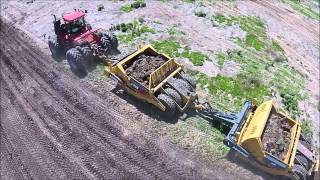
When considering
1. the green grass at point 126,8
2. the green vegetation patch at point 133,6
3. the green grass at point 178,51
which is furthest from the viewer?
the green vegetation patch at point 133,6

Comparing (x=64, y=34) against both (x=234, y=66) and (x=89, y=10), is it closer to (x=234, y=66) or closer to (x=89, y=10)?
(x=89, y=10)

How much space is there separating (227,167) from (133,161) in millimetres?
3446

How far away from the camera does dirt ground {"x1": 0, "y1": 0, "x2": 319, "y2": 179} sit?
15.7 metres

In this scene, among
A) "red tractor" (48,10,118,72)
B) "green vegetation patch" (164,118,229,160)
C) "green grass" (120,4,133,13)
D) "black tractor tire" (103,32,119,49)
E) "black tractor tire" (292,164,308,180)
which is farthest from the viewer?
"green grass" (120,4,133,13)

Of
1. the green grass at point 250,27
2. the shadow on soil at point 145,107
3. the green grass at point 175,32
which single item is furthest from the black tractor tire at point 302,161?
the green grass at point 175,32

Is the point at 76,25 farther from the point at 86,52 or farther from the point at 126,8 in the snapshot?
the point at 126,8

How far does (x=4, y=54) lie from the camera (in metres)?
22.2

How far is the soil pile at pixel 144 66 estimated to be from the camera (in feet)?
59.6

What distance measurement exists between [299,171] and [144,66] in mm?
7760

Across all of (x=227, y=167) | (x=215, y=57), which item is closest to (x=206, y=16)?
(x=215, y=57)

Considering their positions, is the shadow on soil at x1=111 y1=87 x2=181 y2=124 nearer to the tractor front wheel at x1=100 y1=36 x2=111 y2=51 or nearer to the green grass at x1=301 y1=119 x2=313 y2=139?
the tractor front wheel at x1=100 y1=36 x2=111 y2=51

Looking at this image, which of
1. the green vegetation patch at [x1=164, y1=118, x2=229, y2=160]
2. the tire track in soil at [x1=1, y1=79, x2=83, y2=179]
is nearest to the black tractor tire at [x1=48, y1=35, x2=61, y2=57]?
the tire track in soil at [x1=1, y1=79, x2=83, y2=179]

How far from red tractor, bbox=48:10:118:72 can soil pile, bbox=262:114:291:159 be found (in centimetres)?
886

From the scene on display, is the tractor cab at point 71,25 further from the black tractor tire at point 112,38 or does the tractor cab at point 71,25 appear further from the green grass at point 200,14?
the green grass at point 200,14
